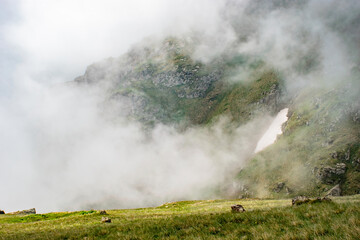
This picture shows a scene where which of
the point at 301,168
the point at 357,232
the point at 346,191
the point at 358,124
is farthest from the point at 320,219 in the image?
the point at 358,124

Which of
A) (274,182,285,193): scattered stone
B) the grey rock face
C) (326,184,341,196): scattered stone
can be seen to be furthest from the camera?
(274,182,285,193): scattered stone

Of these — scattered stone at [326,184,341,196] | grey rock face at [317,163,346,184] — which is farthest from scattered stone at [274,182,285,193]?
scattered stone at [326,184,341,196]

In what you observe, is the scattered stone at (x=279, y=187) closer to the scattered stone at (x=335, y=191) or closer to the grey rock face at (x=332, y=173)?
the grey rock face at (x=332, y=173)

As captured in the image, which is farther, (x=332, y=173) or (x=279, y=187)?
(x=279, y=187)

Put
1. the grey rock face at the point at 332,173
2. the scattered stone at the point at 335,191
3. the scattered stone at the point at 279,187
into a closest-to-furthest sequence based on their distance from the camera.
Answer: the scattered stone at the point at 335,191, the grey rock face at the point at 332,173, the scattered stone at the point at 279,187

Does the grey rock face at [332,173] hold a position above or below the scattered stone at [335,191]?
above

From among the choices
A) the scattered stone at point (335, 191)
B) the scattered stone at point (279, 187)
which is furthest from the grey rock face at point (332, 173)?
the scattered stone at point (279, 187)

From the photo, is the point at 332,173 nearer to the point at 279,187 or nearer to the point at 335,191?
the point at 335,191

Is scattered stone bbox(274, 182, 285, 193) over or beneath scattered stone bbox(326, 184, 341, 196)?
over

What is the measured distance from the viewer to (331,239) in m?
8.19

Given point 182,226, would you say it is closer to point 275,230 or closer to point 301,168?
point 275,230

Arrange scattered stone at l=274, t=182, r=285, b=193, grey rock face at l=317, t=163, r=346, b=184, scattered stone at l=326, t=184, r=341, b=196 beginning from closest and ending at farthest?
scattered stone at l=326, t=184, r=341, b=196, grey rock face at l=317, t=163, r=346, b=184, scattered stone at l=274, t=182, r=285, b=193

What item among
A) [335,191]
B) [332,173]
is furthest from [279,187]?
[335,191]

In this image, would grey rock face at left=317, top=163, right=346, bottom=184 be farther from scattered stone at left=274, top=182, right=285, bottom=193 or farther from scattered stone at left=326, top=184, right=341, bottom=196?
scattered stone at left=274, top=182, right=285, bottom=193
